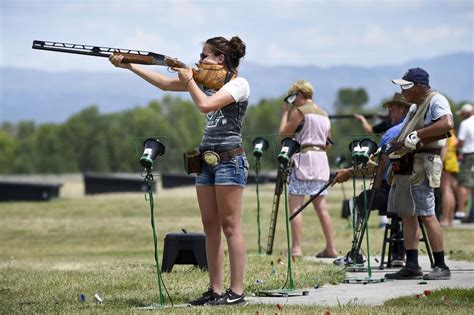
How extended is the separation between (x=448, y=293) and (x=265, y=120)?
118 meters

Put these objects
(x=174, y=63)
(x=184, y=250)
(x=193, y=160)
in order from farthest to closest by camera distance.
Answer: (x=184, y=250) → (x=193, y=160) → (x=174, y=63)

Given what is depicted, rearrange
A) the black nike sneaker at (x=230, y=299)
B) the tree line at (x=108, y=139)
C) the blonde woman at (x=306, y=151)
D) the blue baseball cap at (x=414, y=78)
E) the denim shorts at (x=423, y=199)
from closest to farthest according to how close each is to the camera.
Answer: the black nike sneaker at (x=230, y=299) → the blue baseball cap at (x=414, y=78) → the denim shorts at (x=423, y=199) → the blonde woman at (x=306, y=151) → the tree line at (x=108, y=139)

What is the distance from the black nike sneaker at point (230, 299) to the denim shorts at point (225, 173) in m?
0.92

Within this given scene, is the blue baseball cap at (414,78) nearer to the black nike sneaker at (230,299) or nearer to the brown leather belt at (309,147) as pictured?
the black nike sneaker at (230,299)

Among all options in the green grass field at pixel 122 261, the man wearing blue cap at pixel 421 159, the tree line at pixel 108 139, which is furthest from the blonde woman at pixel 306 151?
the tree line at pixel 108 139

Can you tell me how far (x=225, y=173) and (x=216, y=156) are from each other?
16 cm

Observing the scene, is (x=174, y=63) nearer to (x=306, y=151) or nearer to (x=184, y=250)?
(x=184, y=250)

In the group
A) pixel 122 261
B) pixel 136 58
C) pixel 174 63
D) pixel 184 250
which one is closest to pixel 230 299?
pixel 174 63

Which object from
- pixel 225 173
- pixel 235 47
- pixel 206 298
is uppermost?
pixel 235 47

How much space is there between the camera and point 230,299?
11023 millimetres

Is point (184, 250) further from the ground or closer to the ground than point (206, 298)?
further from the ground

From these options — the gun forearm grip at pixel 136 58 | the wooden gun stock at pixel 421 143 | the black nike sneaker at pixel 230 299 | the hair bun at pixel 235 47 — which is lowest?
the black nike sneaker at pixel 230 299

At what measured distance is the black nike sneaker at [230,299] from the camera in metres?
11.0

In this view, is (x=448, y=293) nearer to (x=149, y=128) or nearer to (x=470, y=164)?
(x=470, y=164)
